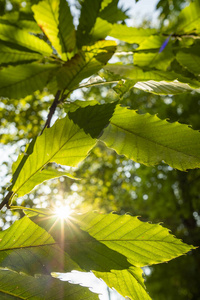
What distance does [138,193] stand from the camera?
27.2 feet

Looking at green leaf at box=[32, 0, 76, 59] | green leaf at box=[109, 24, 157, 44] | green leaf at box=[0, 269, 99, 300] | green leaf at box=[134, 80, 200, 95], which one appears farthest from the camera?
green leaf at box=[109, 24, 157, 44]

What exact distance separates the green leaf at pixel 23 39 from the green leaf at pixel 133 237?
0.46 m

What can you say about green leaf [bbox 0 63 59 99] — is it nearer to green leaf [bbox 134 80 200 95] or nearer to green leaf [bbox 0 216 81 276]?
green leaf [bbox 134 80 200 95]

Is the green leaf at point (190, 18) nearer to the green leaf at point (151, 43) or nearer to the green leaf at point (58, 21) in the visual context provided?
Result: the green leaf at point (151, 43)

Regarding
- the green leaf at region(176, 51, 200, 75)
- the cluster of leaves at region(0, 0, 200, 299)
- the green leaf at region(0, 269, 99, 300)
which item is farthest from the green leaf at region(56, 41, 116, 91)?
the green leaf at region(0, 269, 99, 300)

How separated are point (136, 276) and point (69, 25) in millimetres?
564

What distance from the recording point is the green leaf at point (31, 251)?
40 cm

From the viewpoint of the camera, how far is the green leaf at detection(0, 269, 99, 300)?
1.25 ft

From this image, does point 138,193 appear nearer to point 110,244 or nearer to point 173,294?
point 173,294

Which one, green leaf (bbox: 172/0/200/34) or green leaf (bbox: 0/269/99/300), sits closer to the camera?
green leaf (bbox: 0/269/99/300)

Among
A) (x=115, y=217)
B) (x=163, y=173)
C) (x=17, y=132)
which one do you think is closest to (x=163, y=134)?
(x=115, y=217)

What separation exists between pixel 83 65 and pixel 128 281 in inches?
16.9

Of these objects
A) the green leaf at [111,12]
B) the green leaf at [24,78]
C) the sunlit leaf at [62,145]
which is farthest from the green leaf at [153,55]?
the sunlit leaf at [62,145]

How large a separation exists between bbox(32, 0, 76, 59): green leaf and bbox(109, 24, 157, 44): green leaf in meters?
0.16
